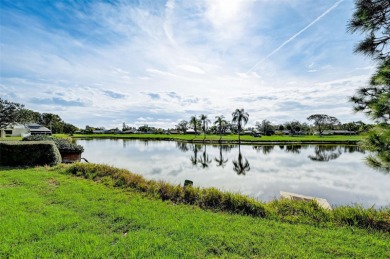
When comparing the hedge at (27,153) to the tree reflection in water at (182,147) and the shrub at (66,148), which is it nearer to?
the shrub at (66,148)

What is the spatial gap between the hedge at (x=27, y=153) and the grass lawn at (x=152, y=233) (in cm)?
581

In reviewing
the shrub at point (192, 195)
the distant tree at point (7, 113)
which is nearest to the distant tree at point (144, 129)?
the distant tree at point (7, 113)

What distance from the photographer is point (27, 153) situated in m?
10.8

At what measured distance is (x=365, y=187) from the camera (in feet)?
39.2

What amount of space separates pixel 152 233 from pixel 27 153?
1071 centimetres

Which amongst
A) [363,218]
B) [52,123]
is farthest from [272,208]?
[52,123]

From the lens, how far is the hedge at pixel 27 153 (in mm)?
10602

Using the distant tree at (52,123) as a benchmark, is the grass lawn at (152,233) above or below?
below

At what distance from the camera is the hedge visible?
34.8ft

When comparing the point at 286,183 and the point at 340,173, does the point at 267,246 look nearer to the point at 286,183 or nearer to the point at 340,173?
the point at 286,183

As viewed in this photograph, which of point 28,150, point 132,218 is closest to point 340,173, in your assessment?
point 132,218

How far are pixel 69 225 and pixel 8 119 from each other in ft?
158

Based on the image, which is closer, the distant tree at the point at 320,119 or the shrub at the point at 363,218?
the shrub at the point at 363,218

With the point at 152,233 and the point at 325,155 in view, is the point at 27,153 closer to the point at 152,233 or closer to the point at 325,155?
the point at 152,233
